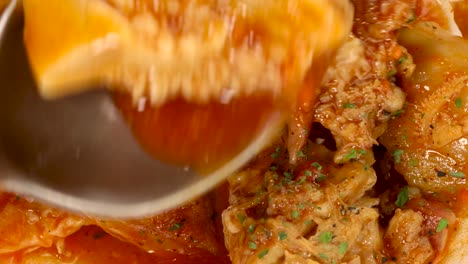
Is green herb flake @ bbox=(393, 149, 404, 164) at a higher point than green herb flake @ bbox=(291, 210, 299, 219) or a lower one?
higher

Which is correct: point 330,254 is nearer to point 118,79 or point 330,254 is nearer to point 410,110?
point 410,110

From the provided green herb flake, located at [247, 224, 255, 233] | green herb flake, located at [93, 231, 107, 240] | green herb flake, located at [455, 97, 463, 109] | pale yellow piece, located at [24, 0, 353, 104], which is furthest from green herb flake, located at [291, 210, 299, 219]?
green herb flake, located at [93, 231, 107, 240]

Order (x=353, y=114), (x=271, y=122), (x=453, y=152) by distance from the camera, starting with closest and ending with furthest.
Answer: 1. (x=271, y=122)
2. (x=353, y=114)
3. (x=453, y=152)

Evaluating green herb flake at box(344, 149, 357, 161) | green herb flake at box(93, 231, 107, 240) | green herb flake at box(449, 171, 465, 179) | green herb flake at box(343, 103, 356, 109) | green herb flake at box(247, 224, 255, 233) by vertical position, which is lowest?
green herb flake at box(93, 231, 107, 240)

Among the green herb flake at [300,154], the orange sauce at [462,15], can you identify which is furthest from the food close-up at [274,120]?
the orange sauce at [462,15]

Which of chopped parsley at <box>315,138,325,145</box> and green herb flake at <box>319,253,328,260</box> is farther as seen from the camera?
chopped parsley at <box>315,138,325,145</box>

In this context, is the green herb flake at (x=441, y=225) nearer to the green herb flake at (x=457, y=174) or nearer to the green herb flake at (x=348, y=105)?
the green herb flake at (x=457, y=174)

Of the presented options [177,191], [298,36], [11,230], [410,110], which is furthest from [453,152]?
[11,230]

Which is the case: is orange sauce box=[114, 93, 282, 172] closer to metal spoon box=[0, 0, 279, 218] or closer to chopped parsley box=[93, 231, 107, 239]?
metal spoon box=[0, 0, 279, 218]
